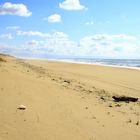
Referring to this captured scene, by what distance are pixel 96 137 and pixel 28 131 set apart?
1.59 m

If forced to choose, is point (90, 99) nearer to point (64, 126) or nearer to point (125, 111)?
point (125, 111)

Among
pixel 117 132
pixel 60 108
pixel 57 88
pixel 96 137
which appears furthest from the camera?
pixel 57 88

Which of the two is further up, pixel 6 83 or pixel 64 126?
pixel 6 83

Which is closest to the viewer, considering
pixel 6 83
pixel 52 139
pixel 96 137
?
pixel 52 139

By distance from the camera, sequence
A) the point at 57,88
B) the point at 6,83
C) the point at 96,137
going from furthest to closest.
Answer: the point at 57,88, the point at 6,83, the point at 96,137

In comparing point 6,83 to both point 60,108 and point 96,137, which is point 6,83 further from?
point 96,137

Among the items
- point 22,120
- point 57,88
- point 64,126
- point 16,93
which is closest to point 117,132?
point 64,126

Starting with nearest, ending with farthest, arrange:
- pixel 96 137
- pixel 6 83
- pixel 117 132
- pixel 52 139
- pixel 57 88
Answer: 1. pixel 52 139
2. pixel 96 137
3. pixel 117 132
4. pixel 6 83
5. pixel 57 88

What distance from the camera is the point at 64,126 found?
7336mm

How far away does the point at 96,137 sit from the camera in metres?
6.90

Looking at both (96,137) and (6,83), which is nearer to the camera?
(96,137)

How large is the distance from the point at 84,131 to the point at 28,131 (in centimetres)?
138

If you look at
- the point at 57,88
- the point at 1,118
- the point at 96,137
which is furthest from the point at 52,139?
the point at 57,88

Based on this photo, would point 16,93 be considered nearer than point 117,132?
No
